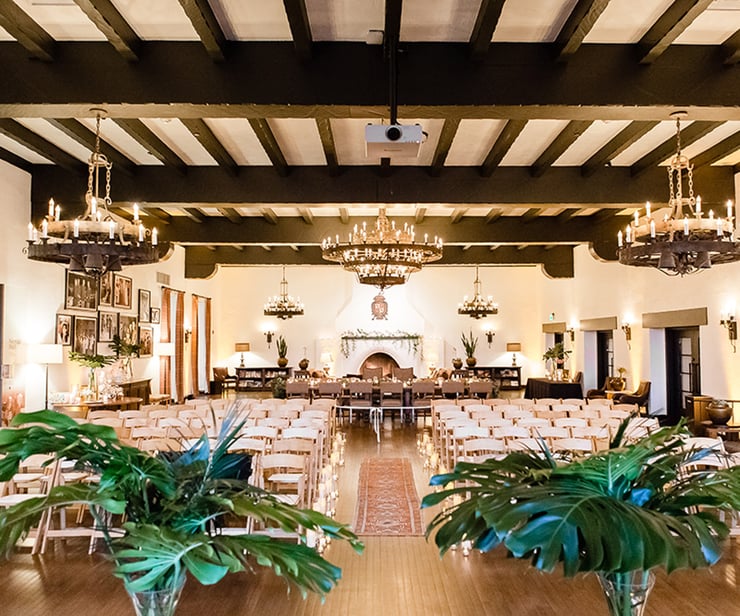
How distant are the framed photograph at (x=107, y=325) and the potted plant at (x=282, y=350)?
8.19m

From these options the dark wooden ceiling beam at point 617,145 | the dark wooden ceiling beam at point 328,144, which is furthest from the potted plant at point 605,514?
the dark wooden ceiling beam at point 617,145

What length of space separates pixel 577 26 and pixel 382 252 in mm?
5142

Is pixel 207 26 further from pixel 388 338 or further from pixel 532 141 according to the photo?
pixel 388 338

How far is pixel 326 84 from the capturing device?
5.09 metres

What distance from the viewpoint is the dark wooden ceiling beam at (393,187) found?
8.86m

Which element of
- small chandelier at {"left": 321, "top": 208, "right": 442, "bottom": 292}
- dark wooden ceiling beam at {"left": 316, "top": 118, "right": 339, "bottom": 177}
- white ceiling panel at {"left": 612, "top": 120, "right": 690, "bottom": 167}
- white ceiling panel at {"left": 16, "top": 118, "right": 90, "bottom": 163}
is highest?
white ceiling panel at {"left": 16, "top": 118, "right": 90, "bottom": 163}

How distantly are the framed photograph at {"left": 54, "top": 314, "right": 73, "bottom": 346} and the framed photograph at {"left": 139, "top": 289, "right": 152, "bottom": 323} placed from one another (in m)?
3.48

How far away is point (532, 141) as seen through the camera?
7.90 meters

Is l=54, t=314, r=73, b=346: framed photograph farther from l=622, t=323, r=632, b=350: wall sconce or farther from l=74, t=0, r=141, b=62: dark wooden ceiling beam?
l=622, t=323, r=632, b=350: wall sconce

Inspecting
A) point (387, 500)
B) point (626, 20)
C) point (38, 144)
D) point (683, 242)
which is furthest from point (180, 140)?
point (683, 242)

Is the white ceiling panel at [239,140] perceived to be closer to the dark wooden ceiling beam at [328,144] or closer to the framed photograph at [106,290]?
the dark wooden ceiling beam at [328,144]

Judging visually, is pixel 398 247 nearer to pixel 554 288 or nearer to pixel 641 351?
pixel 641 351

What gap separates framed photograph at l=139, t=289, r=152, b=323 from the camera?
13894 millimetres

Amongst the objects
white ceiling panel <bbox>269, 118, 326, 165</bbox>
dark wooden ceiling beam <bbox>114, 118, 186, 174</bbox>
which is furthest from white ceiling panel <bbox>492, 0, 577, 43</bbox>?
dark wooden ceiling beam <bbox>114, 118, 186, 174</bbox>
